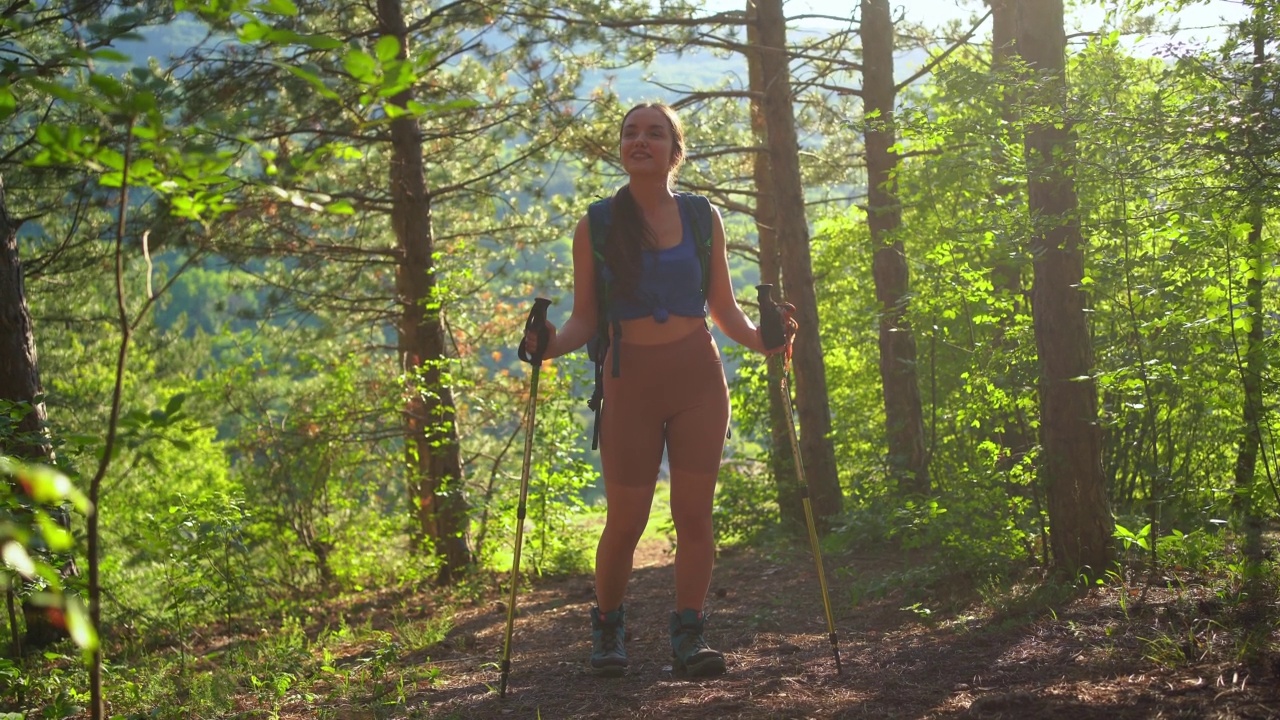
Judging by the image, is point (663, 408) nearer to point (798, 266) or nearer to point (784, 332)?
point (784, 332)

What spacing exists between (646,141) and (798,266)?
5.19 meters

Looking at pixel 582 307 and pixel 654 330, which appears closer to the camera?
pixel 654 330

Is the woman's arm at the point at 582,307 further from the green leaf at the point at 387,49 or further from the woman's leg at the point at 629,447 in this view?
Answer: the green leaf at the point at 387,49

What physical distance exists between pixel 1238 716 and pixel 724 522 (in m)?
7.66

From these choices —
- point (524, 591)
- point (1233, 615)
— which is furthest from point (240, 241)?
point (1233, 615)

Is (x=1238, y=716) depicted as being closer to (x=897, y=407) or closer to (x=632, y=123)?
(x=632, y=123)

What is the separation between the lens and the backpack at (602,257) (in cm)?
404

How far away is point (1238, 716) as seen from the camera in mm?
2709

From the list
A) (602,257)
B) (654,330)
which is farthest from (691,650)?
(602,257)

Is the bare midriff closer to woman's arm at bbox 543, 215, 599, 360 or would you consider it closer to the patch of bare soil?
woman's arm at bbox 543, 215, 599, 360

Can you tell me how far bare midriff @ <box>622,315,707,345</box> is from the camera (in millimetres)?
3990

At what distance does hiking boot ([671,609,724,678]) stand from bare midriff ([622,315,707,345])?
104cm

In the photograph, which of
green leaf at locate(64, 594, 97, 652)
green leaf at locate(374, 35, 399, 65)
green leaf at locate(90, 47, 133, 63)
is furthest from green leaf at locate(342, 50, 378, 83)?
green leaf at locate(64, 594, 97, 652)

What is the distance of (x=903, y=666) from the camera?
398 cm
